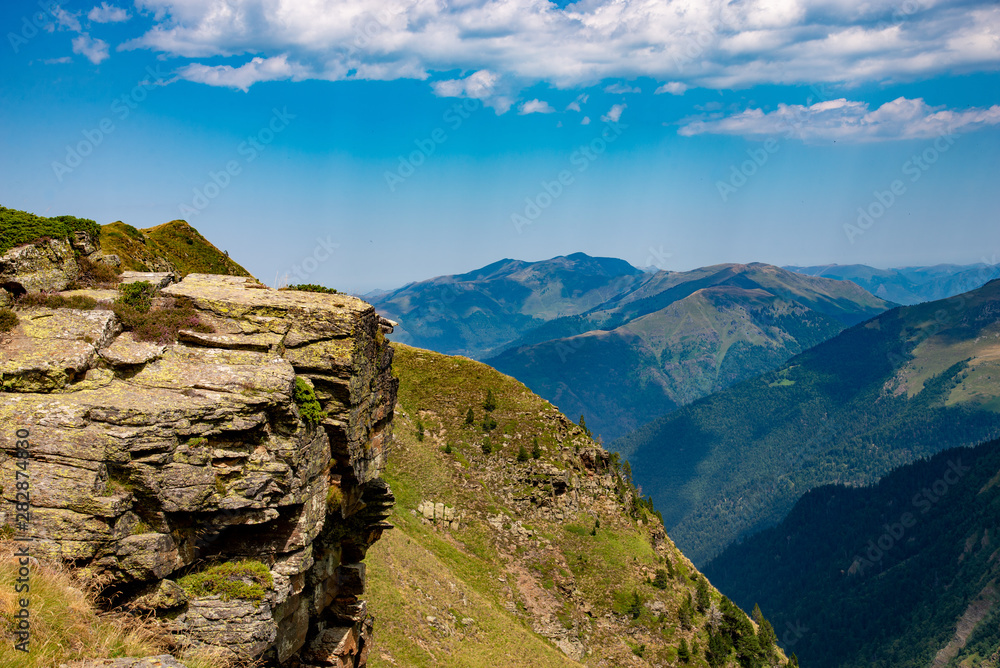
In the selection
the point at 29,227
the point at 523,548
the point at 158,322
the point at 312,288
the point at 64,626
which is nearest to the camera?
the point at 64,626

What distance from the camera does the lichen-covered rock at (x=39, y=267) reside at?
23234 mm

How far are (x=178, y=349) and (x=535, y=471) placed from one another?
69.6 m

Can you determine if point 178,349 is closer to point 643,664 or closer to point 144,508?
point 144,508

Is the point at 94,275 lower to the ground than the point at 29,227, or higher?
lower

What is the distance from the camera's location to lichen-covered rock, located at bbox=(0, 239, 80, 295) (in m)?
23.2

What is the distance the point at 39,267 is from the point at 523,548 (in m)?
67.8

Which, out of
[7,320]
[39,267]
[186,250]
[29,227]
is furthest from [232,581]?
[186,250]

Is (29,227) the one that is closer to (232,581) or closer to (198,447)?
(198,447)

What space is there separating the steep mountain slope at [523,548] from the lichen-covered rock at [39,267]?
39.9 metres

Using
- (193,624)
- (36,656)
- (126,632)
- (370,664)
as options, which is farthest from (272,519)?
(370,664)

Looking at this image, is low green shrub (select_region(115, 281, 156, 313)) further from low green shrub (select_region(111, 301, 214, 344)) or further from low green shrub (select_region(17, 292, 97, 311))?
low green shrub (select_region(17, 292, 97, 311))

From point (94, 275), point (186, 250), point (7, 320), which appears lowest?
point (7, 320)

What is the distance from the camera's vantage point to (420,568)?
2534 inches

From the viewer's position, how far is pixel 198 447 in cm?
2064
